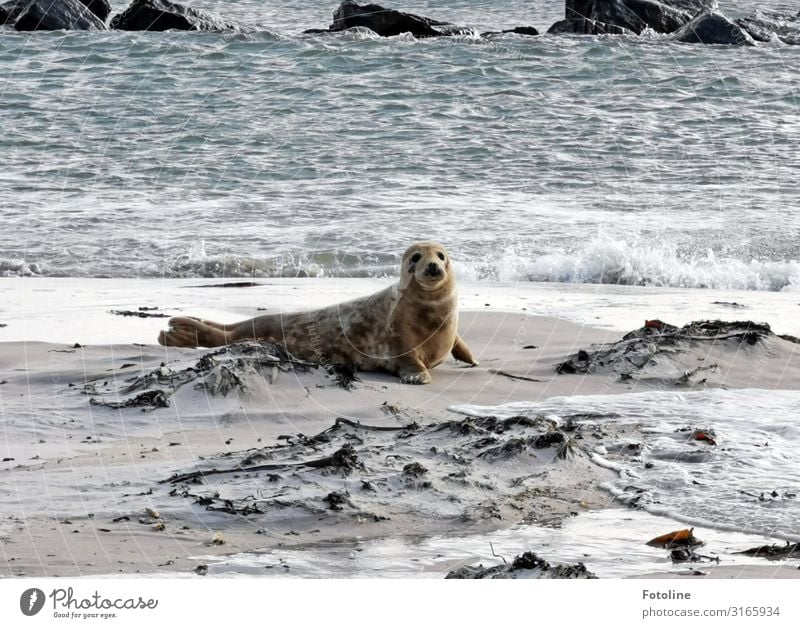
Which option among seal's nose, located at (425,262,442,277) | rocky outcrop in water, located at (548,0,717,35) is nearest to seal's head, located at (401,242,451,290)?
seal's nose, located at (425,262,442,277)

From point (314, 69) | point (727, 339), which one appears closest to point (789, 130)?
point (314, 69)

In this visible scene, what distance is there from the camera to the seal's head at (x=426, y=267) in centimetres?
762

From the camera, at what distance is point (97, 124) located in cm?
1789

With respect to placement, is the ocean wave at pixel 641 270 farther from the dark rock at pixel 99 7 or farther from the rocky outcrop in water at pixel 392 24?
the dark rock at pixel 99 7

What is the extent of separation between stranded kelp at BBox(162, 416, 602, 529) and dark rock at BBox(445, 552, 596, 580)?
63cm

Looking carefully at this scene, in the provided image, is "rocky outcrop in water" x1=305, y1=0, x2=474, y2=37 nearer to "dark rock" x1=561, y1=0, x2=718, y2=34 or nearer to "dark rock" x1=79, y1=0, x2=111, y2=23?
"dark rock" x1=561, y1=0, x2=718, y2=34

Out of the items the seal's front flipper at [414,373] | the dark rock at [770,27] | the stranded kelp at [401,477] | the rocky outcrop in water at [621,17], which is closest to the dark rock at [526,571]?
the stranded kelp at [401,477]

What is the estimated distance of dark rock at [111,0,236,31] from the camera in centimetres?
A: 2430

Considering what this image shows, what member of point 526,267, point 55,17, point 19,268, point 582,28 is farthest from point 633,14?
point 19,268

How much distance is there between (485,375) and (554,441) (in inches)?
74.9

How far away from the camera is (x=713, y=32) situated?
24.2 m

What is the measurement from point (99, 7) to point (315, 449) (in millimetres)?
23052

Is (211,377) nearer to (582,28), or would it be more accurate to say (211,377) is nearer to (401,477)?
(401,477)

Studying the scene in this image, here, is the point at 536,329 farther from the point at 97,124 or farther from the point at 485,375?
the point at 97,124
